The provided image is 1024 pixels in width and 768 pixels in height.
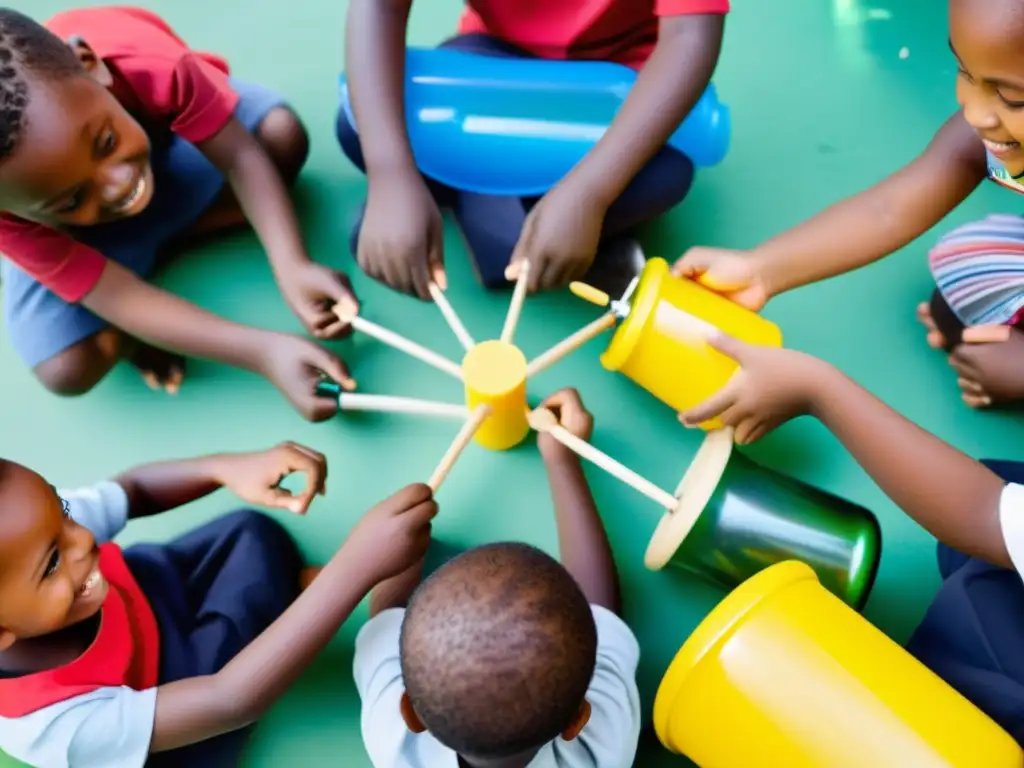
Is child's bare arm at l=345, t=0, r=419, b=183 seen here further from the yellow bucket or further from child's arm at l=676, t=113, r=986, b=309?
the yellow bucket

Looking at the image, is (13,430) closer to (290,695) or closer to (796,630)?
(290,695)

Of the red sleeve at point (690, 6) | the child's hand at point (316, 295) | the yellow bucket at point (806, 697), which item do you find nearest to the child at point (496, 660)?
the yellow bucket at point (806, 697)

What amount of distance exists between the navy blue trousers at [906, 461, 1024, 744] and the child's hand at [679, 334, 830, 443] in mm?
185

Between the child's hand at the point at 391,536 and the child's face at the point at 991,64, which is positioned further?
the child's hand at the point at 391,536

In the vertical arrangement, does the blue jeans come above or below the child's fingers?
below

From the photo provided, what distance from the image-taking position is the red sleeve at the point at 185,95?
852 mm

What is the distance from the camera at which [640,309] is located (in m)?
0.75

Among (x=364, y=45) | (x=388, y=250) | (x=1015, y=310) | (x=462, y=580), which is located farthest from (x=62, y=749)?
(x=1015, y=310)

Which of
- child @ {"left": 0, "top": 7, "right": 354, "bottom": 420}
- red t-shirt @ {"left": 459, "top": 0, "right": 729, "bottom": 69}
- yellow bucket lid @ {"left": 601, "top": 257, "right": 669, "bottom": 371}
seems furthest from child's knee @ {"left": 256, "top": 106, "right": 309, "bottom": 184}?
yellow bucket lid @ {"left": 601, "top": 257, "right": 669, "bottom": 371}

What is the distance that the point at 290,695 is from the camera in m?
0.79

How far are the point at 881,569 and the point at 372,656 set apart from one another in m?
0.50

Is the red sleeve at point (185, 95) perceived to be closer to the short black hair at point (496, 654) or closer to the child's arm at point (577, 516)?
the child's arm at point (577, 516)

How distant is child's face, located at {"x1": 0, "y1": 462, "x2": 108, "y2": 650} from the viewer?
0.58 m

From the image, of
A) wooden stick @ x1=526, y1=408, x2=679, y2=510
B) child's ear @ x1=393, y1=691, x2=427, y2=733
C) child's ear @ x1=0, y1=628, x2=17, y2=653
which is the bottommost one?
child's ear @ x1=0, y1=628, x2=17, y2=653
